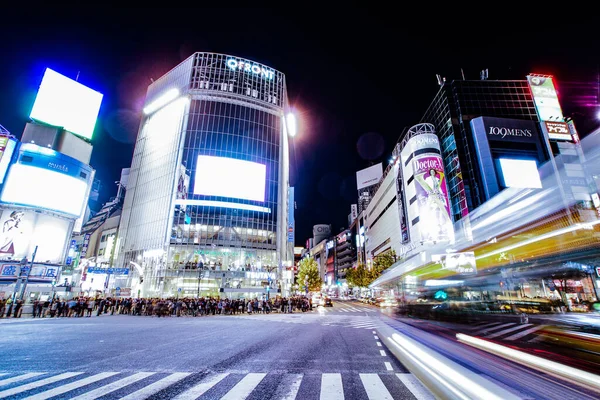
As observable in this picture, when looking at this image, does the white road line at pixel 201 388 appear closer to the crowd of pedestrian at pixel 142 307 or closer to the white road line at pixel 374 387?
the white road line at pixel 374 387

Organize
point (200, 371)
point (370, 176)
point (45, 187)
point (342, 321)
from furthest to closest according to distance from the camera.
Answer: point (370, 176)
point (45, 187)
point (342, 321)
point (200, 371)

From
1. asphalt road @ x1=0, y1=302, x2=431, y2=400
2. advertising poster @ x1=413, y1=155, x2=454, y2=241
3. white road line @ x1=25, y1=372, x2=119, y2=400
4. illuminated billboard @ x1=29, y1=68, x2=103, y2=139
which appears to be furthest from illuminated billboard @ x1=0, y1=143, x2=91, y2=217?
advertising poster @ x1=413, y1=155, x2=454, y2=241

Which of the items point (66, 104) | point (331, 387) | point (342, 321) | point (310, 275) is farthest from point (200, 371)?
point (310, 275)

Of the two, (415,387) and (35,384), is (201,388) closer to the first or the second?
(35,384)

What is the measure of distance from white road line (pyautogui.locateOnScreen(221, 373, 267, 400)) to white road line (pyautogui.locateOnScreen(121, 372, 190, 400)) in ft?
4.72

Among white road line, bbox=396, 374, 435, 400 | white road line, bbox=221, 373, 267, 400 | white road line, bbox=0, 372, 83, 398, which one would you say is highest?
white road line, bbox=0, 372, 83, 398

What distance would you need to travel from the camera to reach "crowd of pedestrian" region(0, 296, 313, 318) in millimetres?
28172

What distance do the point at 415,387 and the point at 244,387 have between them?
11.6 ft

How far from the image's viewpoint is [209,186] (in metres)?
65.2

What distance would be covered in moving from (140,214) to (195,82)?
36554 millimetres

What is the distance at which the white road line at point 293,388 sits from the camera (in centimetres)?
534

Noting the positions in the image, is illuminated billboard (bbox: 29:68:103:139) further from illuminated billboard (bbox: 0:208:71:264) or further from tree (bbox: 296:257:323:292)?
tree (bbox: 296:257:323:292)

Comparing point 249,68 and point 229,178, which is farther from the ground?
point 249,68

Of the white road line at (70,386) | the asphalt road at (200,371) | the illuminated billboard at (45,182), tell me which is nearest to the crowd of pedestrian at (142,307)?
the illuminated billboard at (45,182)
